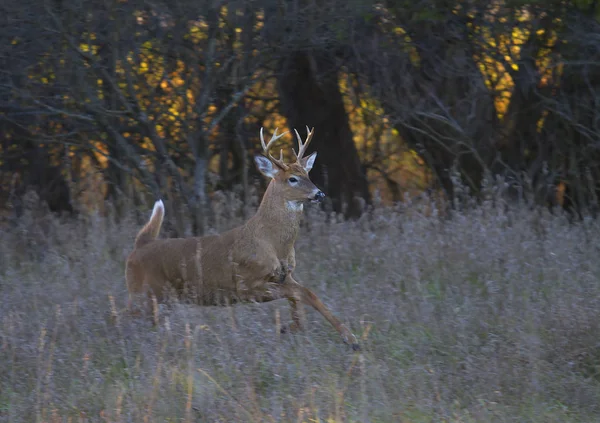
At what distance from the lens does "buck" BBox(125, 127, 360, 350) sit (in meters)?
6.23

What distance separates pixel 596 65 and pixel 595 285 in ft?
13.8

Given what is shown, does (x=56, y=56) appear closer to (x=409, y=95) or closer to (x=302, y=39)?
(x=302, y=39)

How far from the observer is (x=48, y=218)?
9719 mm

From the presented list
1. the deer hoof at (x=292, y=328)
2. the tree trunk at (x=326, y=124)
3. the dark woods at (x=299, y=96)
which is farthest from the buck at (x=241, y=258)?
the tree trunk at (x=326, y=124)

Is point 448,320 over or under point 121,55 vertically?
under

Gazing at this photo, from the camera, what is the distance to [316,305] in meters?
5.86

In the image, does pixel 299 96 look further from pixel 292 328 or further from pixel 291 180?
pixel 292 328

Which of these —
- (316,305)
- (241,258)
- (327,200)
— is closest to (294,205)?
(241,258)

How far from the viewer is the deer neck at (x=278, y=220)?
652 cm

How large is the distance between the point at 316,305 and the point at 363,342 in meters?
0.45

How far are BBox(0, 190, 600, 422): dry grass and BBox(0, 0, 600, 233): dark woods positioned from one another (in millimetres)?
1675

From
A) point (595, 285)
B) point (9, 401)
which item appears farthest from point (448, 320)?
point (9, 401)

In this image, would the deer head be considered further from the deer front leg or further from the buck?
the deer front leg

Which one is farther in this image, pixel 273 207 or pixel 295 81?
pixel 295 81
